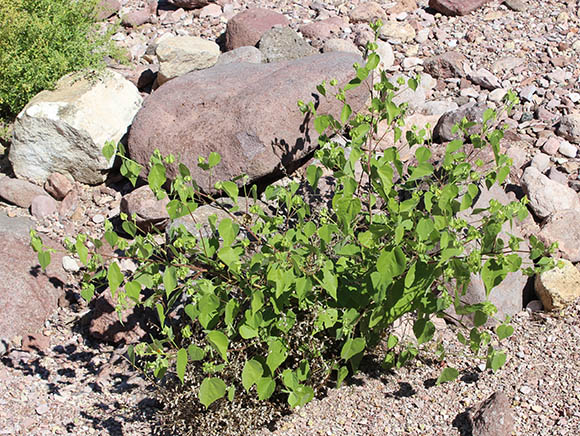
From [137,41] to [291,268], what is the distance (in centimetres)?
405

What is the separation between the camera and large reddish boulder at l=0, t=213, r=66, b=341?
12.3 ft

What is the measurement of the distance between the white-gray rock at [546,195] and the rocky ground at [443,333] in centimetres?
18

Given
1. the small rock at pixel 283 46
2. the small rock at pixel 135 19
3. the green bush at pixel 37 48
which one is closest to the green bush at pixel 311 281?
the small rock at pixel 283 46

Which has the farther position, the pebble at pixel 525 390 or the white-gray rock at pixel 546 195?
the white-gray rock at pixel 546 195

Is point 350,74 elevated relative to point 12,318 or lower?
elevated

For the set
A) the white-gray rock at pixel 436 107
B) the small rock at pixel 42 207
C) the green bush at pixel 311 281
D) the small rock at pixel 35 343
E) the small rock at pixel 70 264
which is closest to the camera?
the green bush at pixel 311 281

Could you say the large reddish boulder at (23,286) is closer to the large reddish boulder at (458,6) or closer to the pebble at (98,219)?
the pebble at (98,219)

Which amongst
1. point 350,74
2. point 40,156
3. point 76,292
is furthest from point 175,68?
point 76,292

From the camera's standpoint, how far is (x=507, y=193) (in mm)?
4188

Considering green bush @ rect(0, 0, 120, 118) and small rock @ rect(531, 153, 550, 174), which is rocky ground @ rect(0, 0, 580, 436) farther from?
green bush @ rect(0, 0, 120, 118)

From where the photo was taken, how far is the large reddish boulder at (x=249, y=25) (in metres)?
5.56

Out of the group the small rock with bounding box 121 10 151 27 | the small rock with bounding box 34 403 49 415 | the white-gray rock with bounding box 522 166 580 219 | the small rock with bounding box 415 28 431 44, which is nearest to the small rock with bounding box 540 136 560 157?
the white-gray rock with bounding box 522 166 580 219

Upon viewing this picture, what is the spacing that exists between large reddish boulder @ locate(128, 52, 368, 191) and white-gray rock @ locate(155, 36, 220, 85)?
533mm

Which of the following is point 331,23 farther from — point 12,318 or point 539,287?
point 12,318
